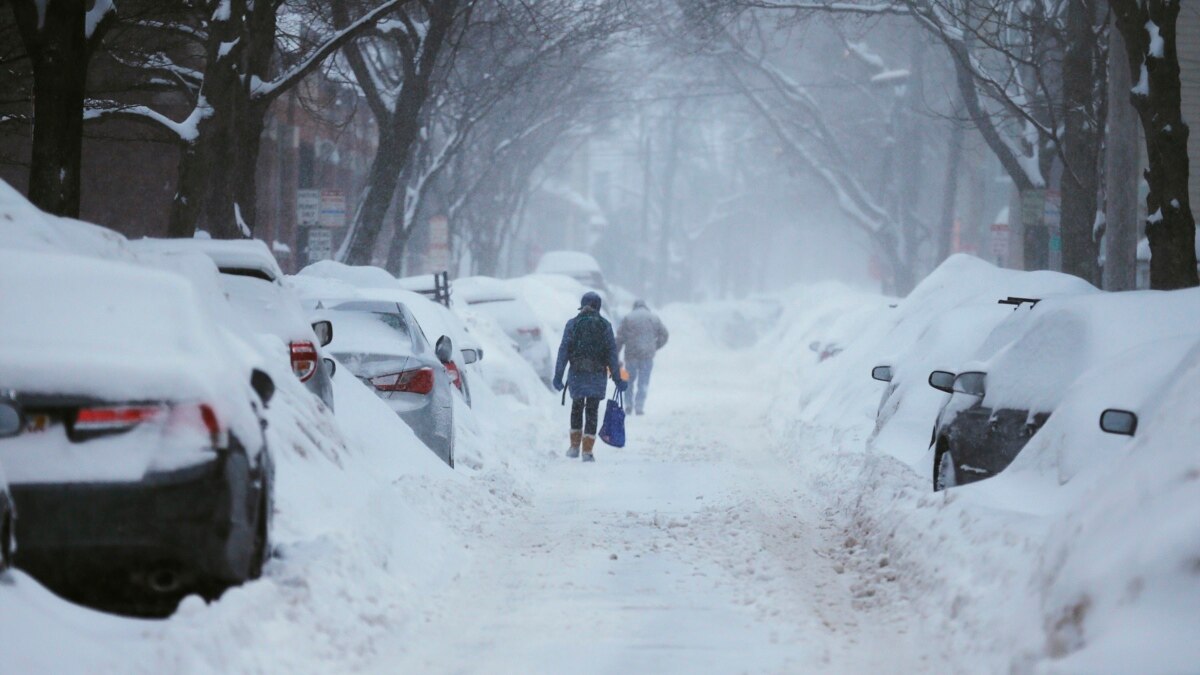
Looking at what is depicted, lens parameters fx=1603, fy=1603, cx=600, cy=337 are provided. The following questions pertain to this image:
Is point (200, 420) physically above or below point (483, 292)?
below

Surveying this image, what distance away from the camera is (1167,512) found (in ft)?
16.5

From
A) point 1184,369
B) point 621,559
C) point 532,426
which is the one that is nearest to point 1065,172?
point 532,426

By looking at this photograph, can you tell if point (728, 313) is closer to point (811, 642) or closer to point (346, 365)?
point (346, 365)

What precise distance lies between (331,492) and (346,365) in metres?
4.39

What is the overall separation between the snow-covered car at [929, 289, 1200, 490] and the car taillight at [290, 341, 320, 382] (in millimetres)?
3953

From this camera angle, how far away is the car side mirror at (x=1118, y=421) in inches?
261

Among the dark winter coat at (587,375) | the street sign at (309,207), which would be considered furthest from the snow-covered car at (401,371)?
the street sign at (309,207)

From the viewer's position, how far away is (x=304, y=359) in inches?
401

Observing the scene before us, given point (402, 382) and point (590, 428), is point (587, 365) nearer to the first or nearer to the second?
point (590, 428)

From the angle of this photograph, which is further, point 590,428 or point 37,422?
point 590,428

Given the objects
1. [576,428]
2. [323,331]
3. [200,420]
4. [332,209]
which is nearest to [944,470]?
[323,331]

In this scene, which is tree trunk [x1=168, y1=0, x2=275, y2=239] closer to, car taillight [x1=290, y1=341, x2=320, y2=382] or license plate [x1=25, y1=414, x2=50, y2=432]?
car taillight [x1=290, y1=341, x2=320, y2=382]

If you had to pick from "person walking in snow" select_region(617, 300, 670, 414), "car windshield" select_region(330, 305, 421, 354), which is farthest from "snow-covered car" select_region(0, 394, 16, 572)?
"person walking in snow" select_region(617, 300, 670, 414)

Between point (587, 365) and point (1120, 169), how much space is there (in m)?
5.41
